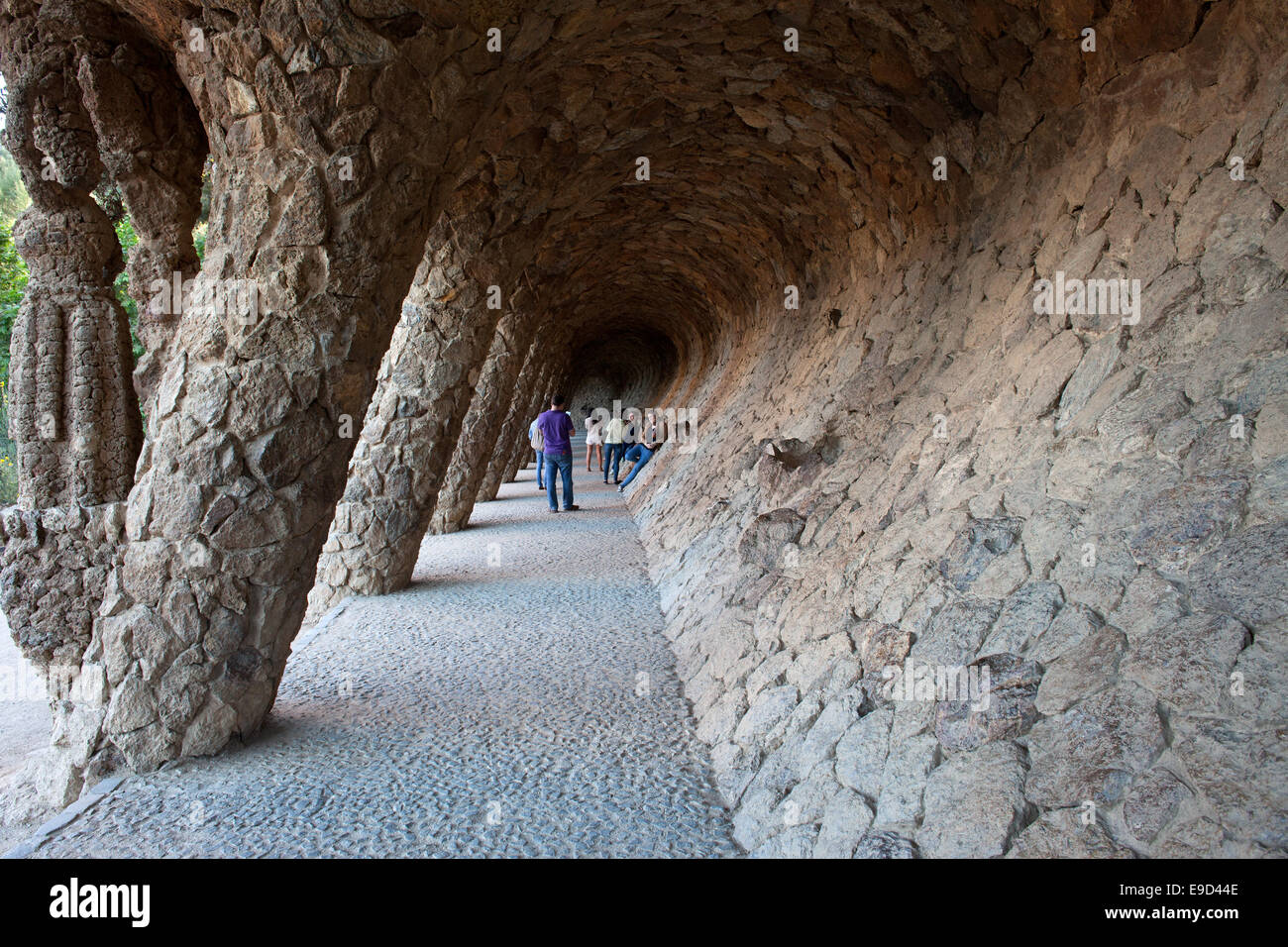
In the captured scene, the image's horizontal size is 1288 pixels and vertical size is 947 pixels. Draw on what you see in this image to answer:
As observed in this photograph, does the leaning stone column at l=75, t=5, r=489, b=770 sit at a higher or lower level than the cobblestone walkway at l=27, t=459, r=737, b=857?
higher

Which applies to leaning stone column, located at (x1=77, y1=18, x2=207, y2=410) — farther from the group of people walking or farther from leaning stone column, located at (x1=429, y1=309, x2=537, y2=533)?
the group of people walking

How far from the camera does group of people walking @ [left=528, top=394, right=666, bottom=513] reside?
10141mm

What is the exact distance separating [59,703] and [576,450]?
71.1ft

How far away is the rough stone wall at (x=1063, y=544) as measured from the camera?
1782 mm

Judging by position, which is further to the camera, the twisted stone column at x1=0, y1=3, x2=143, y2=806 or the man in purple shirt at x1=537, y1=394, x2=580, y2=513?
the man in purple shirt at x1=537, y1=394, x2=580, y2=513

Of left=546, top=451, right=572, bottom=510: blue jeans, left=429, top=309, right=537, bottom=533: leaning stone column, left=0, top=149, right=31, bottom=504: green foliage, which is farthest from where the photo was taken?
left=546, top=451, right=572, bottom=510: blue jeans

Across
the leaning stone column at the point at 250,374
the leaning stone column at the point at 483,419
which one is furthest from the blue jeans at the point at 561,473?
the leaning stone column at the point at 250,374

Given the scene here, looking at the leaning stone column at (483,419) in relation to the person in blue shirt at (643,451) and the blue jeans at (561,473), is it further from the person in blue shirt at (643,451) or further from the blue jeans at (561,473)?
the person in blue shirt at (643,451)

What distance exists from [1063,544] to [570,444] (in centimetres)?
922

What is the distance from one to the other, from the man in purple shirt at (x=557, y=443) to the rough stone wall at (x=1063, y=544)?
5714 millimetres

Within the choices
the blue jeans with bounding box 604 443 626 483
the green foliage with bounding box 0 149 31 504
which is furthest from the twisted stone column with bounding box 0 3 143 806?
the blue jeans with bounding box 604 443 626 483

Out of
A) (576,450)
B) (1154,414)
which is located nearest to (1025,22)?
(1154,414)

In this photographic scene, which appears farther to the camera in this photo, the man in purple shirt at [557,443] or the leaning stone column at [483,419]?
the man in purple shirt at [557,443]

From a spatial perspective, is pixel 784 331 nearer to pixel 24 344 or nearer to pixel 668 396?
pixel 24 344
